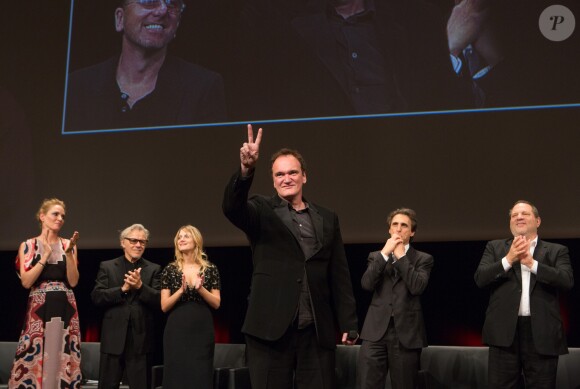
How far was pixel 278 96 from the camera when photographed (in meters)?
5.09

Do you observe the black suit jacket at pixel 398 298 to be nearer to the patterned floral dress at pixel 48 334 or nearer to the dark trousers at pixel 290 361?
the dark trousers at pixel 290 361

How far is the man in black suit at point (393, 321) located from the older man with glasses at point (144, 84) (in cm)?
173

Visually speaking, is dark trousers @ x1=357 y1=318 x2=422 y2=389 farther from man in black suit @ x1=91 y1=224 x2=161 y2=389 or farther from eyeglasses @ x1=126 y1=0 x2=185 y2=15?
eyeglasses @ x1=126 y1=0 x2=185 y2=15

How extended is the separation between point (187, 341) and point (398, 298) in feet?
4.34

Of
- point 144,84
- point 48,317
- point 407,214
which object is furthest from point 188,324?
point 144,84

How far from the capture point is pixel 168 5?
5422 millimetres

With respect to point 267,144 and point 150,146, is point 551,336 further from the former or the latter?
point 150,146

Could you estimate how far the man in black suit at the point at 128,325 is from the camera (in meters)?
4.62

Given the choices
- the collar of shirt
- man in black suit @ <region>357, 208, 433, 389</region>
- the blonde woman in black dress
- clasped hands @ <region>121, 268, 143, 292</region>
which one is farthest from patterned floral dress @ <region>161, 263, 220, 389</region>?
the collar of shirt

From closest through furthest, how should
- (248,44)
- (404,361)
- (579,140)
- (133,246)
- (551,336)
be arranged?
(551,336) < (404,361) < (579,140) < (133,246) < (248,44)

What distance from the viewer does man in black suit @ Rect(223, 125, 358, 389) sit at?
2.53m

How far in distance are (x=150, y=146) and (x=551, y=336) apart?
9.99 feet

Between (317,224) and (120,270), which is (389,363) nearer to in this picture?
(317,224)

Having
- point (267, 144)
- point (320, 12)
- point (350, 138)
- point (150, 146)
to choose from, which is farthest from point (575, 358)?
point (150, 146)
